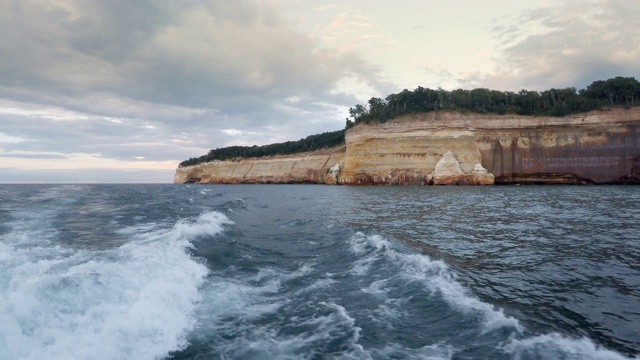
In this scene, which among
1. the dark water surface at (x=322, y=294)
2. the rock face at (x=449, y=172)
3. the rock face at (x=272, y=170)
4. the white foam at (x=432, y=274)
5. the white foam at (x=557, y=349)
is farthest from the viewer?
the rock face at (x=272, y=170)

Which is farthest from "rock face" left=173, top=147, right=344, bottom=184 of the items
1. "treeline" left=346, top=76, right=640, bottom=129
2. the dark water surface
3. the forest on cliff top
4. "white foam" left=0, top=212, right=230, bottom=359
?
"white foam" left=0, top=212, right=230, bottom=359

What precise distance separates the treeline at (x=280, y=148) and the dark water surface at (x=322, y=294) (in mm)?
71063

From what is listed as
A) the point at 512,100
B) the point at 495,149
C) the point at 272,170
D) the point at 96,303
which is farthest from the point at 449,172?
the point at 96,303

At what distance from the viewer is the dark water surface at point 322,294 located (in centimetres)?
562

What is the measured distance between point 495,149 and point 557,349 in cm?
5393

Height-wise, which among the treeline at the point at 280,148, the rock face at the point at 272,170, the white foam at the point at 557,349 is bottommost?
the white foam at the point at 557,349

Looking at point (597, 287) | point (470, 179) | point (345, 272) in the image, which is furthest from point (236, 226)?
point (470, 179)

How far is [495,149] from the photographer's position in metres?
54.0

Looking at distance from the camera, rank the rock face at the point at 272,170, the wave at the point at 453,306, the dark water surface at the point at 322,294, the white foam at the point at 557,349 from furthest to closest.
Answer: the rock face at the point at 272,170, the dark water surface at the point at 322,294, the wave at the point at 453,306, the white foam at the point at 557,349

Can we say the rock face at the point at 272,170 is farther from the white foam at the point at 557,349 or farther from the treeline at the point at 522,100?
the white foam at the point at 557,349

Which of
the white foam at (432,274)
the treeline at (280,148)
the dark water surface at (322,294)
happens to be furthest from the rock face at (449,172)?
the white foam at (432,274)

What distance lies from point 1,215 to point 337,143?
232ft

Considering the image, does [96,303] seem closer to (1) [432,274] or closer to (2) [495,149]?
(1) [432,274]

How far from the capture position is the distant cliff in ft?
161
